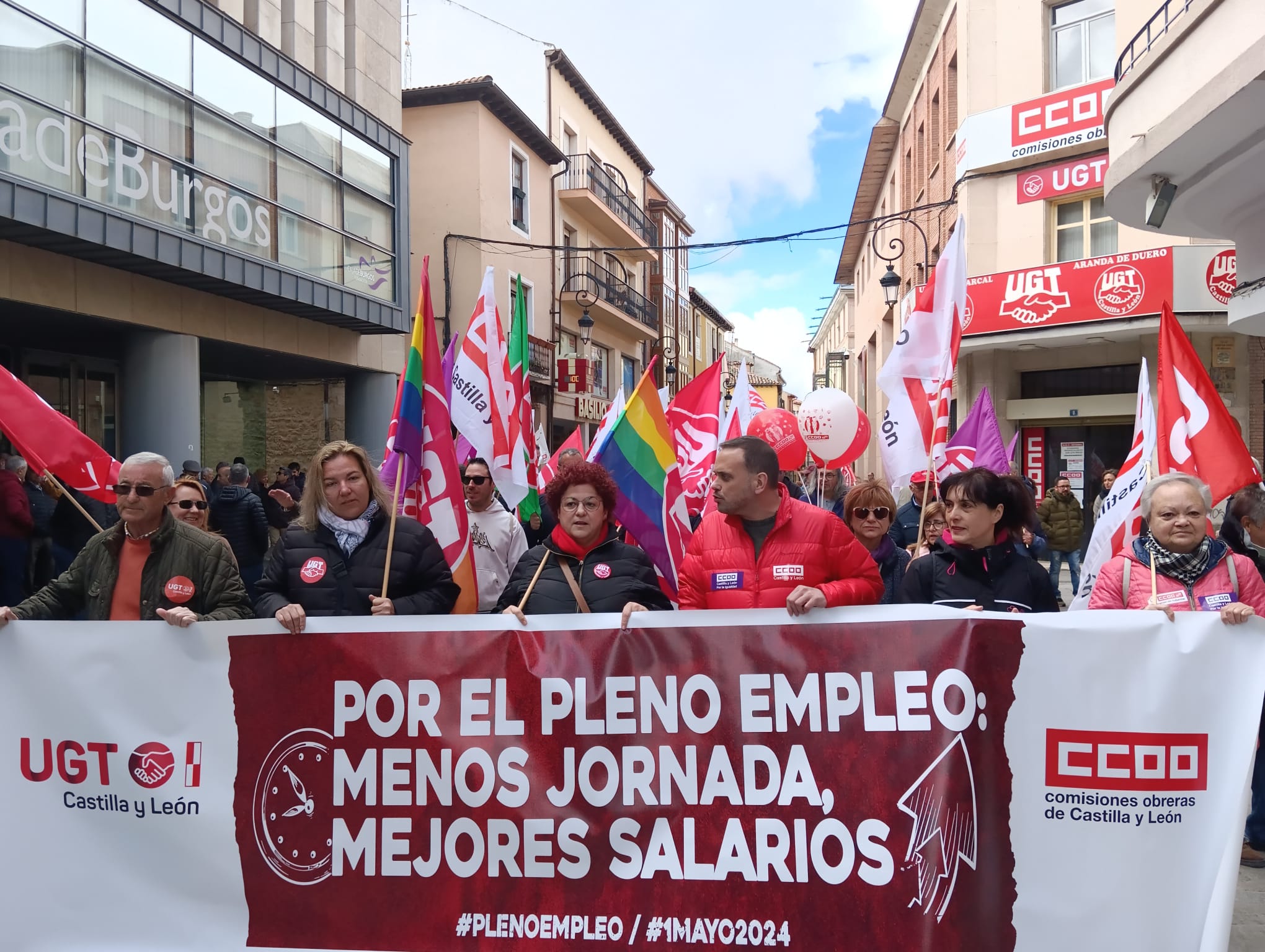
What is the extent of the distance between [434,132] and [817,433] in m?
17.8

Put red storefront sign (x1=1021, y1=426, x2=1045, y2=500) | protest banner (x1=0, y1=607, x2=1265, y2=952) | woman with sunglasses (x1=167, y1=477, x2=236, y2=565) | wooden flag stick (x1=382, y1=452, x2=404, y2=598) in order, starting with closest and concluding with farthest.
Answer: protest banner (x1=0, y1=607, x2=1265, y2=952), wooden flag stick (x1=382, y1=452, x2=404, y2=598), woman with sunglasses (x1=167, y1=477, x2=236, y2=565), red storefront sign (x1=1021, y1=426, x2=1045, y2=500)

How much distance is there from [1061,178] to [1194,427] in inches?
534

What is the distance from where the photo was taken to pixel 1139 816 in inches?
116

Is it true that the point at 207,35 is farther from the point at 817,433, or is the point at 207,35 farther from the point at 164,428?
the point at 817,433

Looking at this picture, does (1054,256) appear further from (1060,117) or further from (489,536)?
(489,536)

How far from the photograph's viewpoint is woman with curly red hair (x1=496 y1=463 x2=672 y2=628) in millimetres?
3604

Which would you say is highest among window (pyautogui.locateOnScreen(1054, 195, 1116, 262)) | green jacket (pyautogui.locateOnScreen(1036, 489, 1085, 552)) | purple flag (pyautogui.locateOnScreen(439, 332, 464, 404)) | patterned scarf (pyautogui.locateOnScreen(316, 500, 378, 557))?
window (pyautogui.locateOnScreen(1054, 195, 1116, 262))

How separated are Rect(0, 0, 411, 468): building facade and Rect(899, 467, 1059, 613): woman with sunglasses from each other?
32.8 ft

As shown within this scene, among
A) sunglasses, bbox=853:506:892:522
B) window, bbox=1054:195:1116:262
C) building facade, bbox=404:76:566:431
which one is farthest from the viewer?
building facade, bbox=404:76:566:431

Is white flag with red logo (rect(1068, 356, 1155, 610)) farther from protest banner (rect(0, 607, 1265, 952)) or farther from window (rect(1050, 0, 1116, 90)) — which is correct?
window (rect(1050, 0, 1116, 90))

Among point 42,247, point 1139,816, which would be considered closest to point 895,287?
point 42,247

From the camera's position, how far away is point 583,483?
376cm

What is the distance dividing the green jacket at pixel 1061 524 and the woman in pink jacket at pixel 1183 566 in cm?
808

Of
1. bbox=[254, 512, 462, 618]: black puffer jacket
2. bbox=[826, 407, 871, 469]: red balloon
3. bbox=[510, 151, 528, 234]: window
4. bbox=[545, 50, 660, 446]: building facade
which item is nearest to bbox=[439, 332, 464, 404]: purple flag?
bbox=[254, 512, 462, 618]: black puffer jacket
